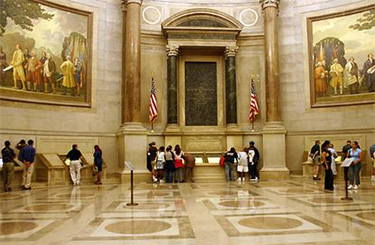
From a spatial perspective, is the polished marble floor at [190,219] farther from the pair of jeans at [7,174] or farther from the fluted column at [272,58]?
the fluted column at [272,58]

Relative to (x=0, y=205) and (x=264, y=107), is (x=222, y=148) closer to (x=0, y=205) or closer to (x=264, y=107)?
(x=264, y=107)

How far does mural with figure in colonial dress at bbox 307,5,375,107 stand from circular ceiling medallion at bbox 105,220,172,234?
13.5 metres

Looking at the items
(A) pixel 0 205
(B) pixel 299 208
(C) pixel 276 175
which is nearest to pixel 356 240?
(B) pixel 299 208

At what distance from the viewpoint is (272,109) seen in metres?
17.3

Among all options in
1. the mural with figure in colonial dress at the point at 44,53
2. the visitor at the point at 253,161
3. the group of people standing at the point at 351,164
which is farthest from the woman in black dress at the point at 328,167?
the mural with figure in colonial dress at the point at 44,53

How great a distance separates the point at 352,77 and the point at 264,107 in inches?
166

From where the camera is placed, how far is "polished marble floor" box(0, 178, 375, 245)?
5.32 m

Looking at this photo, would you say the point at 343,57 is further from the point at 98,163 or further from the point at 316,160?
the point at 98,163

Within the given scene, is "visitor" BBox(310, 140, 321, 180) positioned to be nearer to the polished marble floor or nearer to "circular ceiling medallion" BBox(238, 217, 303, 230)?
the polished marble floor

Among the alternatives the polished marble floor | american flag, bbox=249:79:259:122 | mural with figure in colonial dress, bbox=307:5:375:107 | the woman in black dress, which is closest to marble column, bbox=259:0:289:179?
american flag, bbox=249:79:259:122

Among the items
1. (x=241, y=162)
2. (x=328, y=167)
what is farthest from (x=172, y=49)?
(x=328, y=167)

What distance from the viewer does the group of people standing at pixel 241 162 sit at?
15.3 meters

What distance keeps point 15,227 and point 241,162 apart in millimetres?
10600

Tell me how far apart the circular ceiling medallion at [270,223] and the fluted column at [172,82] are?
1162 centimetres
